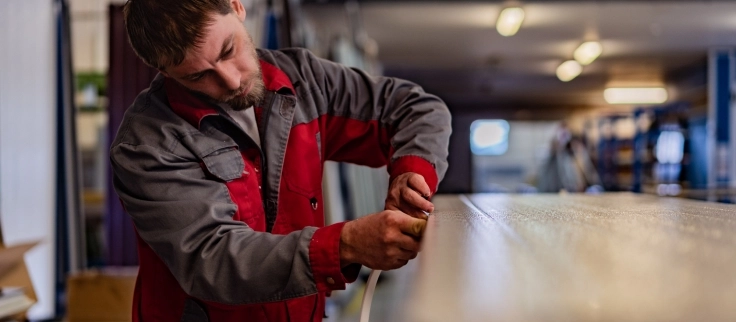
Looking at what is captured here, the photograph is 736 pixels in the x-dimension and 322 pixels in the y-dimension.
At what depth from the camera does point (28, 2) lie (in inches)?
121

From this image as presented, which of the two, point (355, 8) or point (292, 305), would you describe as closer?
point (292, 305)

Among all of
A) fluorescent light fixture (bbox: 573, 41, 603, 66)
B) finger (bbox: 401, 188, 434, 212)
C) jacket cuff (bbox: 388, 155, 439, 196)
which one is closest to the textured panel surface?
finger (bbox: 401, 188, 434, 212)

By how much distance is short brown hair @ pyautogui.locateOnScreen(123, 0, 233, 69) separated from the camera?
3.52 ft

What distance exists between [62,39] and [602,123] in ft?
34.7

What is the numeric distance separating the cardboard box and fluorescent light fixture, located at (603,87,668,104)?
10715 mm

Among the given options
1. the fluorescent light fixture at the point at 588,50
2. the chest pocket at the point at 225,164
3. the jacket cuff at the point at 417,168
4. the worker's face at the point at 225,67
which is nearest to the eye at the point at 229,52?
the worker's face at the point at 225,67

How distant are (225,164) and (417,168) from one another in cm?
36

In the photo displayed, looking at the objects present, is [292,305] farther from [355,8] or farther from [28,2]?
[355,8]

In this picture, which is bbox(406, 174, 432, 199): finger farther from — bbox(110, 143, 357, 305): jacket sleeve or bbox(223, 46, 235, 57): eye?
bbox(223, 46, 235, 57): eye

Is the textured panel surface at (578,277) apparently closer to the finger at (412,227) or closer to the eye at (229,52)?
the finger at (412,227)

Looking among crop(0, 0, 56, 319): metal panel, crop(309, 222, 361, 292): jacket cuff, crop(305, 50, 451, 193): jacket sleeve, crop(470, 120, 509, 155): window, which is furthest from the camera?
crop(470, 120, 509, 155): window

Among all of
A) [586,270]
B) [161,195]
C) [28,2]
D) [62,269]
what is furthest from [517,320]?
[62,269]

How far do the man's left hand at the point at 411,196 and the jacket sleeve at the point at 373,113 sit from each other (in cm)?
18

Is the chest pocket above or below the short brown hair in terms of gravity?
below
